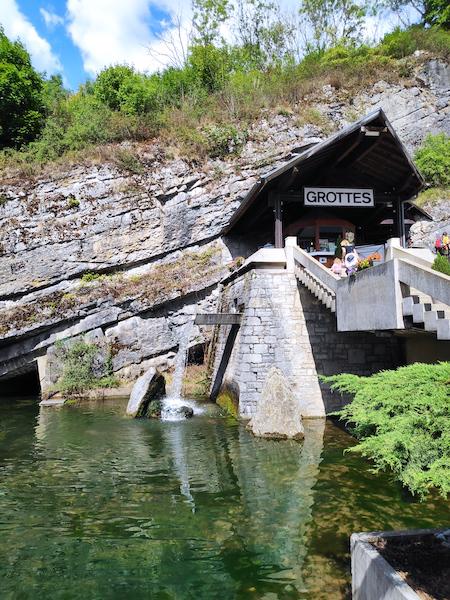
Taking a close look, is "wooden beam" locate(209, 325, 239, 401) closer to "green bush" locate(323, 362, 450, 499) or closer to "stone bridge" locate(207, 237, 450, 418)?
"stone bridge" locate(207, 237, 450, 418)

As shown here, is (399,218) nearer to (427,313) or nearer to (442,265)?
(442,265)

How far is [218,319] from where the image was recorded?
1277 centimetres

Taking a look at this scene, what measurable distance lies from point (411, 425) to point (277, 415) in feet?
18.6

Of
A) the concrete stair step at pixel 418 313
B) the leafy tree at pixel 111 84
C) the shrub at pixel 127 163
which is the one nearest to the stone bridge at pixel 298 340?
the concrete stair step at pixel 418 313

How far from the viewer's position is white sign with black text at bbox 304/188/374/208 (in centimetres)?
1414

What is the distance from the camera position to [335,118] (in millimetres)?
22984

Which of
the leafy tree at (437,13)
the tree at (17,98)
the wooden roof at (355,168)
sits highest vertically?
the leafy tree at (437,13)

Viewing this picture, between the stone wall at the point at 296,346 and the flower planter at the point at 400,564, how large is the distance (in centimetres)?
802

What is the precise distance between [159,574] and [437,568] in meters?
2.64

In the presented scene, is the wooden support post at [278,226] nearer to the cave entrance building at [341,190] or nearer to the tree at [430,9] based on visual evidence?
the cave entrance building at [341,190]

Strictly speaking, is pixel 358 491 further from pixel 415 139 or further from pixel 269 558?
pixel 415 139

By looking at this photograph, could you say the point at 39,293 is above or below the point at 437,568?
above

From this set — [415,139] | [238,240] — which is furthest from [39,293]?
[415,139]

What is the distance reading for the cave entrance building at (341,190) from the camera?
43.0 feet
